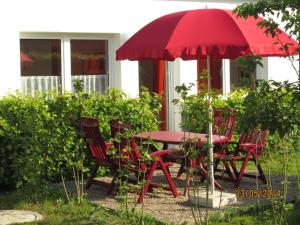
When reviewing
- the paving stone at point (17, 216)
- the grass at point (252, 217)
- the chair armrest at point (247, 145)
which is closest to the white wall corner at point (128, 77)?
the chair armrest at point (247, 145)

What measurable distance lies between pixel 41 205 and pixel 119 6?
187 inches

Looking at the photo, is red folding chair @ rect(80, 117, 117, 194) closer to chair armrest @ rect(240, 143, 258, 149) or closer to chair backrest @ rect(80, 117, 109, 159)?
chair backrest @ rect(80, 117, 109, 159)

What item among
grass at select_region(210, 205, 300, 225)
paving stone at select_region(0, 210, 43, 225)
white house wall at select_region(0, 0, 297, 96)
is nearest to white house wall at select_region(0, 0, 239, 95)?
white house wall at select_region(0, 0, 297, 96)

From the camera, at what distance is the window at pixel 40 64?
416 inches

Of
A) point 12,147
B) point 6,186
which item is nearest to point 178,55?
point 12,147

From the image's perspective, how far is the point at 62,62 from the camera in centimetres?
1095

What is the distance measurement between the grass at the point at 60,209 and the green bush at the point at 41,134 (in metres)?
0.23

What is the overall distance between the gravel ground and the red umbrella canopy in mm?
1761

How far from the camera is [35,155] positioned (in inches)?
320

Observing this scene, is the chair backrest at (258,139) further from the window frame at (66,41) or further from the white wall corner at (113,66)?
the window frame at (66,41)

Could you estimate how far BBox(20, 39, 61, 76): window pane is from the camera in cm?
1056

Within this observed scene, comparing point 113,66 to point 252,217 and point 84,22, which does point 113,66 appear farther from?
point 252,217

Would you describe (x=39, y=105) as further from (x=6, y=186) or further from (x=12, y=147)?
(x=6, y=186)
